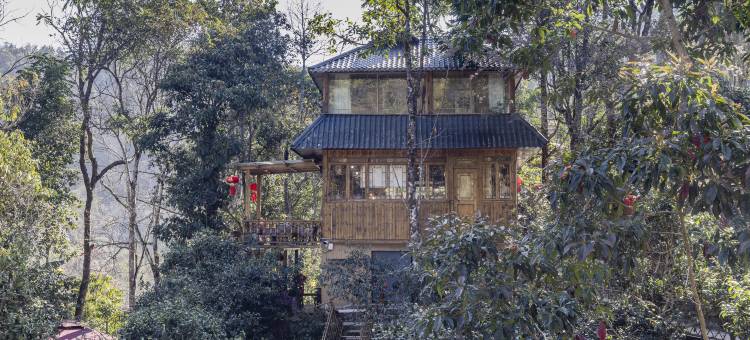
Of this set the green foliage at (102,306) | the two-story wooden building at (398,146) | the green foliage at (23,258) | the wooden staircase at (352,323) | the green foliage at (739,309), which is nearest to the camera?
the green foliage at (739,309)

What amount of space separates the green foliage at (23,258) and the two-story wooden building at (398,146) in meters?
5.38

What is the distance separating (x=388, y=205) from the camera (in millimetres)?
17000

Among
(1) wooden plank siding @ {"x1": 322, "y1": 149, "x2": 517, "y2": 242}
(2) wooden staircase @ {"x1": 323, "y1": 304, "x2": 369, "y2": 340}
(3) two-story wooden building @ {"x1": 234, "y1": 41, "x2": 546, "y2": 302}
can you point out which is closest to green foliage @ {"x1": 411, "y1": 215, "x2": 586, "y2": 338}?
(2) wooden staircase @ {"x1": 323, "y1": 304, "x2": 369, "y2": 340}

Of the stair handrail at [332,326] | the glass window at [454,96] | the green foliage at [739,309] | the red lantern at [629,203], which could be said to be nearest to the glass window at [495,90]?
the glass window at [454,96]

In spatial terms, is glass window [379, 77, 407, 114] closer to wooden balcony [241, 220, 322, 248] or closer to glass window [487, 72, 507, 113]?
glass window [487, 72, 507, 113]

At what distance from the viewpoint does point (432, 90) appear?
17672 millimetres

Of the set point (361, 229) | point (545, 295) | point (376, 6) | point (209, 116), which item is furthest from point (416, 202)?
point (545, 295)

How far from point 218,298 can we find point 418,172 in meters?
5.53

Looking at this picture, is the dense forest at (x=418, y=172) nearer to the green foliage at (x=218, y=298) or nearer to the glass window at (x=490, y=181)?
Result: the green foliage at (x=218, y=298)

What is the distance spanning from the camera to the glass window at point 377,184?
676 inches

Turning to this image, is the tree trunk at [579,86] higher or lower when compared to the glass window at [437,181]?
higher

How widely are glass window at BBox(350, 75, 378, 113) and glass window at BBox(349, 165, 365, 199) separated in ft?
5.13

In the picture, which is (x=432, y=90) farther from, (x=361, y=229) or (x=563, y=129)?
(x=563, y=129)

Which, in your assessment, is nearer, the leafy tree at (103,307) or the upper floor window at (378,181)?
the upper floor window at (378,181)
